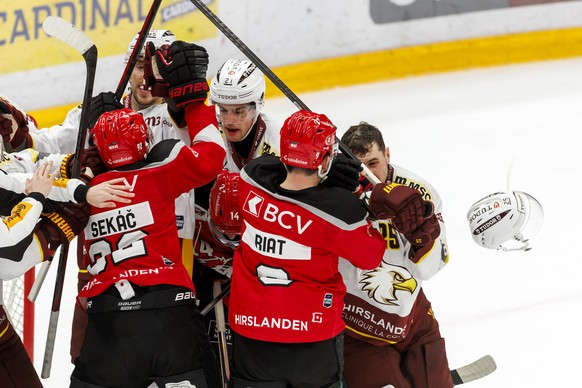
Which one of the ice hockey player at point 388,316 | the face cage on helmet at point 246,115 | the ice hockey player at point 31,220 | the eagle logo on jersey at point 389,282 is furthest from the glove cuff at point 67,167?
the eagle logo on jersey at point 389,282

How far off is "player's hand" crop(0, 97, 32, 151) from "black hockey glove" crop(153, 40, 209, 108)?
0.77m

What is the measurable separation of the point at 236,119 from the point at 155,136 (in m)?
0.38

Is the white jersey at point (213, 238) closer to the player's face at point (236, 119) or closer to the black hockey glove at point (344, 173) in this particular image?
the player's face at point (236, 119)

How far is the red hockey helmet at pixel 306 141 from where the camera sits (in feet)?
10.3

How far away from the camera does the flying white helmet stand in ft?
12.3

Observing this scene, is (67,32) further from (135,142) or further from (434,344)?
(434,344)

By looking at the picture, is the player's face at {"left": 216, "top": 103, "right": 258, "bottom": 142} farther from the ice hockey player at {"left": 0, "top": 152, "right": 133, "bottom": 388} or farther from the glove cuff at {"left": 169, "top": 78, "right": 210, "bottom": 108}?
the ice hockey player at {"left": 0, "top": 152, "right": 133, "bottom": 388}

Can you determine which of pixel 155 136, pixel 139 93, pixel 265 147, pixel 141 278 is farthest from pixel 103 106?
pixel 141 278

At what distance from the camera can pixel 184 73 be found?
3.58 metres

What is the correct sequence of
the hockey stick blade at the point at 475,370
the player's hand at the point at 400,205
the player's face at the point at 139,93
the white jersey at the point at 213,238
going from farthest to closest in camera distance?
the player's face at the point at 139,93 < the hockey stick blade at the point at 475,370 < the white jersey at the point at 213,238 < the player's hand at the point at 400,205

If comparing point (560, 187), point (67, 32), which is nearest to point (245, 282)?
point (67, 32)

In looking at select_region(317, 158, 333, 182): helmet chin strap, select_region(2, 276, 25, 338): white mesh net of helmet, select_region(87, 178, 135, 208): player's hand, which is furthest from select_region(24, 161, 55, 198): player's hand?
select_region(2, 276, 25, 338): white mesh net of helmet

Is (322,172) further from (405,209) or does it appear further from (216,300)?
(216,300)

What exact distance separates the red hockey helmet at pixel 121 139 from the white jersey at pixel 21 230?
140 millimetres
